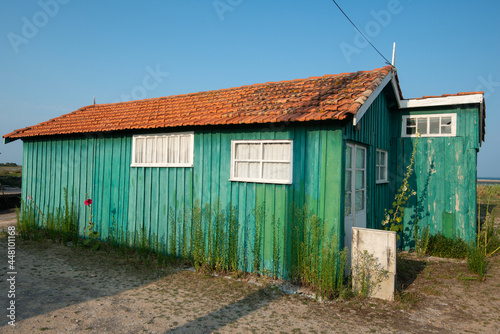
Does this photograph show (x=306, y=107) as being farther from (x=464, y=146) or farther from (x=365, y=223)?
(x=464, y=146)

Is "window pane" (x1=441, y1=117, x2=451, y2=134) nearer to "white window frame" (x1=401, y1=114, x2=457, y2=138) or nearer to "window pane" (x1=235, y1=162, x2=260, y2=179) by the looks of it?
"white window frame" (x1=401, y1=114, x2=457, y2=138)

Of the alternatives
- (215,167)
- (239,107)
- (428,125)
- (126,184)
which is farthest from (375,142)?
(126,184)

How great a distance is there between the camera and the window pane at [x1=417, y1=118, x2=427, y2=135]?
8.48m

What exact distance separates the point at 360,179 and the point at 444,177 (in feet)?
9.97

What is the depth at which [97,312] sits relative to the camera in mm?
4398

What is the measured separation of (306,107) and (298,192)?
5.33 feet

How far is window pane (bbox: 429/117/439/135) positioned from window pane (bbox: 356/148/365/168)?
289 cm

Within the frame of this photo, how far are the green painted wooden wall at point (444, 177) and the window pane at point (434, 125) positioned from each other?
0.18 meters

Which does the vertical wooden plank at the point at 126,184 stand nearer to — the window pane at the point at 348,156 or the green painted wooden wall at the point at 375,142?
the window pane at the point at 348,156

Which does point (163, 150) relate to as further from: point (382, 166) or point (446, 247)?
point (446, 247)

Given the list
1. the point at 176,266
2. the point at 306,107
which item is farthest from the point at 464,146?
the point at 176,266

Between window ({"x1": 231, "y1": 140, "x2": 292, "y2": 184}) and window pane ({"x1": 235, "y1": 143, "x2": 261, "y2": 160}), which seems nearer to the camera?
window ({"x1": 231, "y1": 140, "x2": 292, "y2": 184})

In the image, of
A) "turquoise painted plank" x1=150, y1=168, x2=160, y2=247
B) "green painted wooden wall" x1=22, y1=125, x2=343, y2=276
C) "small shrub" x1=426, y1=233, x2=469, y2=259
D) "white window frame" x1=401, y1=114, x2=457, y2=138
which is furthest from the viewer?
"white window frame" x1=401, y1=114, x2=457, y2=138

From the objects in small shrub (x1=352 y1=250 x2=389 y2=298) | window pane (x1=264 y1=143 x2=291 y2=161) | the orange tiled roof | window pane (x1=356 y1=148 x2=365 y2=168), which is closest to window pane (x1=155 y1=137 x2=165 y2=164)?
the orange tiled roof
